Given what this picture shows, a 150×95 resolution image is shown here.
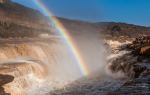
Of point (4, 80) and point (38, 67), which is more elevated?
point (38, 67)

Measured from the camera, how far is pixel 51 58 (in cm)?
4853

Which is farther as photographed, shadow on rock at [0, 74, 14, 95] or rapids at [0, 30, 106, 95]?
rapids at [0, 30, 106, 95]

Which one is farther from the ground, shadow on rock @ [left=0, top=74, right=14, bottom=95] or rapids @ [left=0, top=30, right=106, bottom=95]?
rapids @ [left=0, top=30, right=106, bottom=95]

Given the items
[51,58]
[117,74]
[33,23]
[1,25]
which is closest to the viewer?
[117,74]

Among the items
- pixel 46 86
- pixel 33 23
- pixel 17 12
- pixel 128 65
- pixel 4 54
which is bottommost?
pixel 46 86

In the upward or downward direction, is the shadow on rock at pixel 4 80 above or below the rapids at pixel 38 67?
below

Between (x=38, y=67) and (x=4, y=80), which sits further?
(x=38, y=67)

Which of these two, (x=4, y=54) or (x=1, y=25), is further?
(x=1, y=25)

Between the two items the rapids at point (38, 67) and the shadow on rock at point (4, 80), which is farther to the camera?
the rapids at point (38, 67)

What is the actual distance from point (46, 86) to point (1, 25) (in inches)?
3989

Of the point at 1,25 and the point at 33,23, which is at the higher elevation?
the point at 33,23

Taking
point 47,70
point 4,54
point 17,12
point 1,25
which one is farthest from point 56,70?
point 17,12

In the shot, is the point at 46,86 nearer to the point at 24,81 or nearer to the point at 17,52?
the point at 24,81

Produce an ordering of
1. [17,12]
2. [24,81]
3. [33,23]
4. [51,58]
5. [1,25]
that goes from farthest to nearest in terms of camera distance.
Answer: [17,12]
[33,23]
[1,25]
[51,58]
[24,81]
